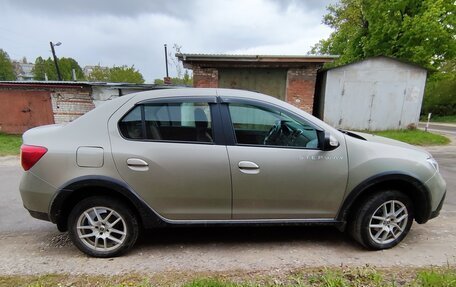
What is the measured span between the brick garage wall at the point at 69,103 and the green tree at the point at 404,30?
1843 centimetres

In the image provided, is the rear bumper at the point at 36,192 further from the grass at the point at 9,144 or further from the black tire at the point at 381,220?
the grass at the point at 9,144

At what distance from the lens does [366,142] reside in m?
2.73

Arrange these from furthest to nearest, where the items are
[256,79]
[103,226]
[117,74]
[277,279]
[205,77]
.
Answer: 1. [117,74]
2. [256,79]
3. [205,77]
4. [103,226]
5. [277,279]

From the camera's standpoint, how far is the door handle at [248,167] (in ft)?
8.34

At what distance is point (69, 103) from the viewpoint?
36.2ft

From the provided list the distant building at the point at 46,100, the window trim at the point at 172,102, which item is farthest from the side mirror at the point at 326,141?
the distant building at the point at 46,100

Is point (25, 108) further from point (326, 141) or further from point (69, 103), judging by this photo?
point (326, 141)

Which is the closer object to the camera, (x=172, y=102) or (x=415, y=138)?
(x=172, y=102)

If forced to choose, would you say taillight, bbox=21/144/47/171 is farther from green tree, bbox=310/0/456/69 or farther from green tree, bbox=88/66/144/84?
green tree, bbox=88/66/144/84

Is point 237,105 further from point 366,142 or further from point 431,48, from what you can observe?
point 431,48

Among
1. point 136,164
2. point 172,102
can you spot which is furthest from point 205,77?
point 136,164

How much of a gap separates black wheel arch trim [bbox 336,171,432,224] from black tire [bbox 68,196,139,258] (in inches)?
85.7

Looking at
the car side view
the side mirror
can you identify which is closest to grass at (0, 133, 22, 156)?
the car side view

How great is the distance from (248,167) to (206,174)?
→ 0.42 metres
